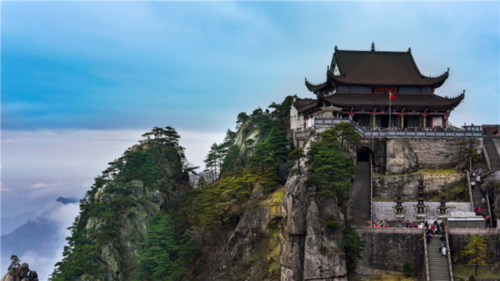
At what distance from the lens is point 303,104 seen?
62750 mm

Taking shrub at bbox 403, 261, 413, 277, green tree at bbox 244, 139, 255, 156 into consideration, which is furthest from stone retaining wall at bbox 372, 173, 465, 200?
green tree at bbox 244, 139, 255, 156

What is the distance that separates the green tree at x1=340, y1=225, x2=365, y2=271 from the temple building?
59.5ft

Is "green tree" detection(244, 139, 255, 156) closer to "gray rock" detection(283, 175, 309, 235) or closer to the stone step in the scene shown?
"gray rock" detection(283, 175, 309, 235)

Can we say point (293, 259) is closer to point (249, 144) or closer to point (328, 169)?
point (328, 169)

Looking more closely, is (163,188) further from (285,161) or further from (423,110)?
(423,110)

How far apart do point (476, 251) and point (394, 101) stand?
23.8 metres

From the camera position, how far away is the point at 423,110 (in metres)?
58.0

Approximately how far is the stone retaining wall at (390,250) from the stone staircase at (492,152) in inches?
591

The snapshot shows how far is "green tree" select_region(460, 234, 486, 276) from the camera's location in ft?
125

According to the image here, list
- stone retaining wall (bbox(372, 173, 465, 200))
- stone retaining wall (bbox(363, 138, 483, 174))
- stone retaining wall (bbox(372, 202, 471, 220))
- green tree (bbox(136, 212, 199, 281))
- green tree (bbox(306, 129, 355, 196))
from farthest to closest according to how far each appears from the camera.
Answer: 1. green tree (bbox(136, 212, 199, 281))
2. stone retaining wall (bbox(363, 138, 483, 174))
3. stone retaining wall (bbox(372, 173, 465, 200))
4. stone retaining wall (bbox(372, 202, 471, 220))
5. green tree (bbox(306, 129, 355, 196))

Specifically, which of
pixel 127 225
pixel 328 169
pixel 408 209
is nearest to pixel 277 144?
pixel 328 169

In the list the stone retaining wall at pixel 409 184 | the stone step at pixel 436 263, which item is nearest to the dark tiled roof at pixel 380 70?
the stone retaining wall at pixel 409 184

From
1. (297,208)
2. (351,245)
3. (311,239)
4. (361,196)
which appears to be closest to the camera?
(351,245)

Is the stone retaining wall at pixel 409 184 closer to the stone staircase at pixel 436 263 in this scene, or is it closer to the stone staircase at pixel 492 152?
the stone staircase at pixel 492 152
